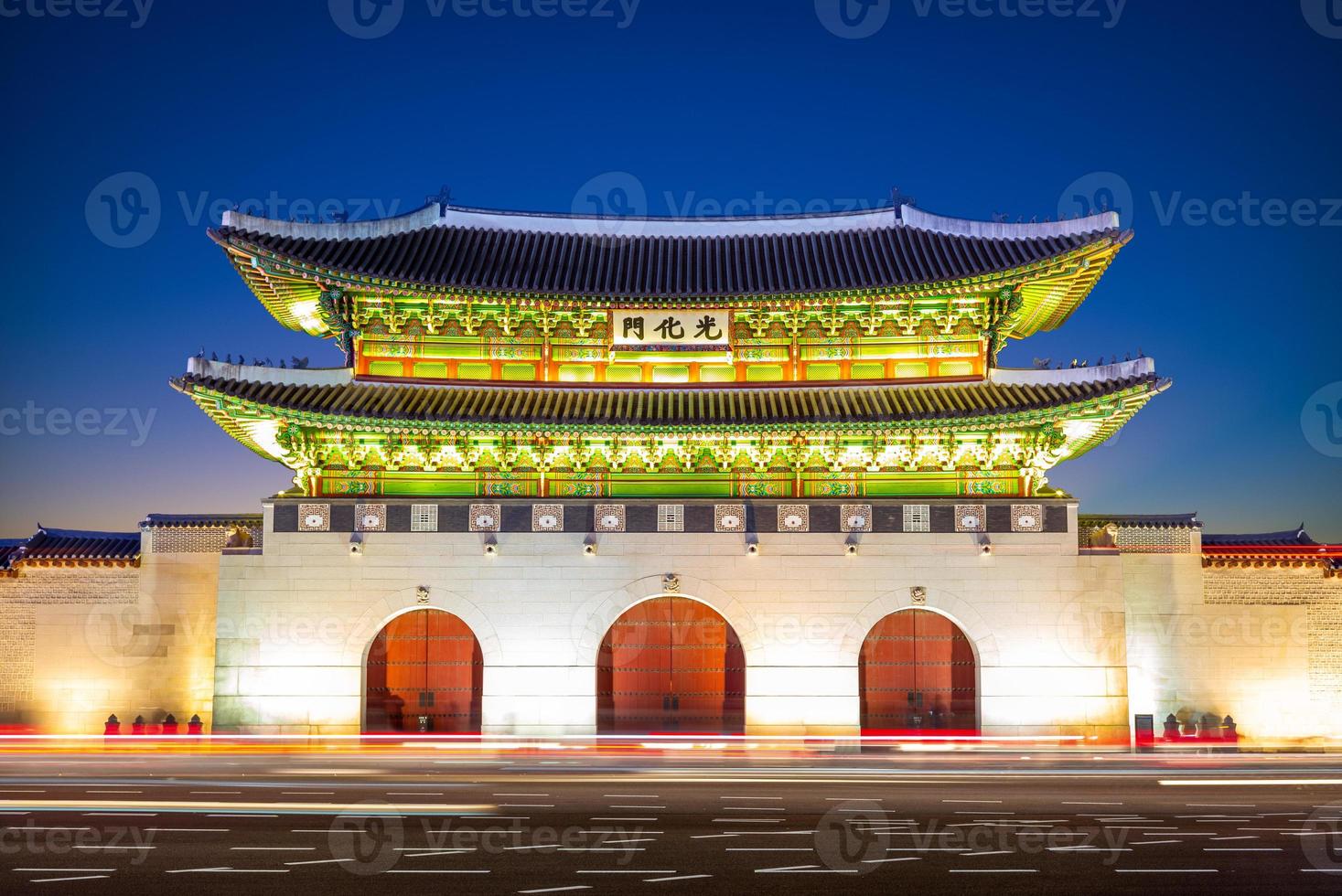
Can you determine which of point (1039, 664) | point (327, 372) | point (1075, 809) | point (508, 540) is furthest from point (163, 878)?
point (1039, 664)

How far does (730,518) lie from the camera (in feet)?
81.0

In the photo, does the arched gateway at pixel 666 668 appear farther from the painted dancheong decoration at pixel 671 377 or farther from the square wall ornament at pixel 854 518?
the square wall ornament at pixel 854 518

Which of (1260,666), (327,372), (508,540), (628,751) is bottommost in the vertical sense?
(628,751)

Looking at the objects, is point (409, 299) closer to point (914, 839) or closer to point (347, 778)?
point (347, 778)

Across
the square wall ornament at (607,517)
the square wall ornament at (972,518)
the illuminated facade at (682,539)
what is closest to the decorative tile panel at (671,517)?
the illuminated facade at (682,539)

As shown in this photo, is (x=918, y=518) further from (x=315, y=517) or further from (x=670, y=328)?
(x=315, y=517)

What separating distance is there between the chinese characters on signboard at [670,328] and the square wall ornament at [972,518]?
21.2ft

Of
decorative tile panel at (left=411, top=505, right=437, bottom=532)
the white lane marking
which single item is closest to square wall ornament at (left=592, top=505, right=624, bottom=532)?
decorative tile panel at (left=411, top=505, right=437, bottom=532)

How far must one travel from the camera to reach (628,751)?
75.7 feet

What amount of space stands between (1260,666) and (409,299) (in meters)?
20.4

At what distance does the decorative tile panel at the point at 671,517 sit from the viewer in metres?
24.8

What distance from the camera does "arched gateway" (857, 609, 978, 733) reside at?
25484mm

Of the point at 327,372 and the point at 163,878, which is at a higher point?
the point at 327,372

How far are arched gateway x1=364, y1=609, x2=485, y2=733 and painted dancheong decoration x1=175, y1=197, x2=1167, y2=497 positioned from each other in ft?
10.3
